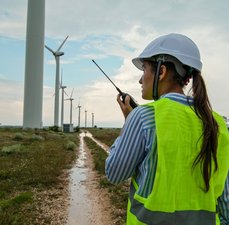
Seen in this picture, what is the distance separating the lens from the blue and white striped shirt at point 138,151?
202 cm

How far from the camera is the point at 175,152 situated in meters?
1.96

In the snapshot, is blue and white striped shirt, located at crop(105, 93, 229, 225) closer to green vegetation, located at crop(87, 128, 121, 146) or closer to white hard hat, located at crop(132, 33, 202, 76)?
white hard hat, located at crop(132, 33, 202, 76)

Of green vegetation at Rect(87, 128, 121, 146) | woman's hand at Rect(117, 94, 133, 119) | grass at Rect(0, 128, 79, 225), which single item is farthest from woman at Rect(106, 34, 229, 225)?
green vegetation at Rect(87, 128, 121, 146)

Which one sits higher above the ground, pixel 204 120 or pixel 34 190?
pixel 204 120

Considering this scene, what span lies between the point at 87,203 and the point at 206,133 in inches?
352

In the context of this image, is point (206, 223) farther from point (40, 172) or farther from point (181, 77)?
point (40, 172)

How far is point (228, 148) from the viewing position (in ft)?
7.14

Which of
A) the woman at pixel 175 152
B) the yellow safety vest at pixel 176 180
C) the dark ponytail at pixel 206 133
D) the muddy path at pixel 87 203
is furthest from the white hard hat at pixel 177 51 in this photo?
the muddy path at pixel 87 203

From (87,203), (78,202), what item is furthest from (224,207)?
(78,202)

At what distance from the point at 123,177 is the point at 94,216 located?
7.31 meters

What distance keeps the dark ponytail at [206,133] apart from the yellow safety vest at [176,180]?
1.0 inches

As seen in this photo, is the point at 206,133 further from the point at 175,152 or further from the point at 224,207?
the point at 224,207

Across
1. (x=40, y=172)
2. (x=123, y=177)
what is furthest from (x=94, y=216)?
(x=123, y=177)

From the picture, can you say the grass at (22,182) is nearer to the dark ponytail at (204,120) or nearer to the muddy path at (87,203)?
the muddy path at (87,203)
